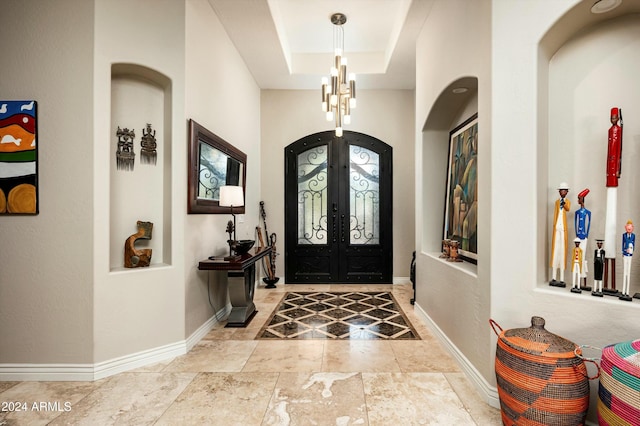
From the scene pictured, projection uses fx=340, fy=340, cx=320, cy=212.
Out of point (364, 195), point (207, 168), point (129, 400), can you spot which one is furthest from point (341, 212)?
point (129, 400)

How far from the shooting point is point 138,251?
2.95 m

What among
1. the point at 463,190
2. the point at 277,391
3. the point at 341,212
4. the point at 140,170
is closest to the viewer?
the point at 277,391

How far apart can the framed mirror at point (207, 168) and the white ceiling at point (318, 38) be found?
57.2 inches

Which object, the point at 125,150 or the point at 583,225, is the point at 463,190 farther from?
the point at 125,150

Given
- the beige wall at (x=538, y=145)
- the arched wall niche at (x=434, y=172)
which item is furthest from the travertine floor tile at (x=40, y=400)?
the arched wall niche at (x=434, y=172)

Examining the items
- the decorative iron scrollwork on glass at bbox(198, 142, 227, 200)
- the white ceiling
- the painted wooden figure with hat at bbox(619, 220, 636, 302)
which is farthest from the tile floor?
the white ceiling

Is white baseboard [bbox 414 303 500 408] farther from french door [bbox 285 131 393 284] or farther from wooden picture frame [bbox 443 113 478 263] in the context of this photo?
french door [bbox 285 131 393 284]

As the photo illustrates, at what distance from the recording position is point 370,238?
624 cm

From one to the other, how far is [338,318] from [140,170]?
272cm

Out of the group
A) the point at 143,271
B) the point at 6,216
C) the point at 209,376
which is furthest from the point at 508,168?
the point at 6,216

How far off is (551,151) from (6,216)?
4064mm

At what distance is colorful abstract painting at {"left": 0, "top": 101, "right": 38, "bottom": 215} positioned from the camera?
2629 mm

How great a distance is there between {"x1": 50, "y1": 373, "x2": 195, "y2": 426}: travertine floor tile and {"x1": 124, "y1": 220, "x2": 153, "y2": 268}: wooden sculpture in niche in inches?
35.0

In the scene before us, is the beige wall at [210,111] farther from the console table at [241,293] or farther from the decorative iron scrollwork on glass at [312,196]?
the decorative iron scrollwork on glass at [312,196]
